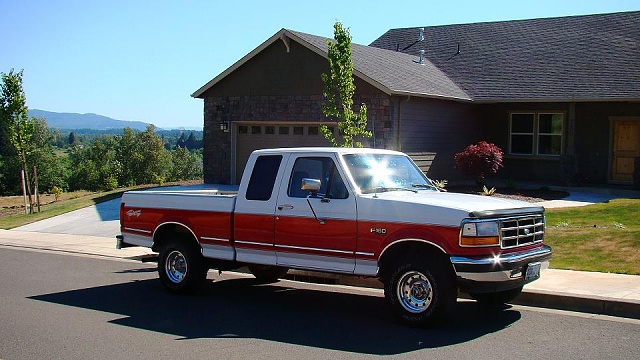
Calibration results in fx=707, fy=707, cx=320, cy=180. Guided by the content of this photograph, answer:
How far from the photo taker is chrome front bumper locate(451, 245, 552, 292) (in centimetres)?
738

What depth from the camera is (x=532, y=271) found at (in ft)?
25.8

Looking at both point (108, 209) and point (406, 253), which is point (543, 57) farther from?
point (406, 253)

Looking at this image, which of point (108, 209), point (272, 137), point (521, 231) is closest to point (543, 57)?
point (272, 137)

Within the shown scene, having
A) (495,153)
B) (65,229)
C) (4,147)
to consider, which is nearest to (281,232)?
(65,229)

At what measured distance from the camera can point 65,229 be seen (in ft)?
61.2

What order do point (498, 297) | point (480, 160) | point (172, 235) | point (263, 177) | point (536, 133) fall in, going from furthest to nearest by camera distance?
point (536, 133) → point (480, 160) → point (172, 235) → point (263, 177) → point (498, 297)

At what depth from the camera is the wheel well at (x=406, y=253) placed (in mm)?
7719

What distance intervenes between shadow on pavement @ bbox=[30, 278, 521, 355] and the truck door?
2.32 ft

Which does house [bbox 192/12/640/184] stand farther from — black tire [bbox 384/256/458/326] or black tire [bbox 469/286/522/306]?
black tire [bbox 384/256/458/326]

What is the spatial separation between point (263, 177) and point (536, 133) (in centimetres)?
1757

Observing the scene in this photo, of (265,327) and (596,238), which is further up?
(596,238)

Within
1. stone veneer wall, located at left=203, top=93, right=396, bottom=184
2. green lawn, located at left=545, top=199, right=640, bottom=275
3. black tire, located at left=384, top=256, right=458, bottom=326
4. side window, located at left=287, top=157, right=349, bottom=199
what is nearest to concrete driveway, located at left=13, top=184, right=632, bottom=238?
green lawn, located at left=545, top=199, right=640, bottom=275

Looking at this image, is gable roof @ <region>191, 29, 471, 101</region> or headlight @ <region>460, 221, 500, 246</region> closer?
headlight @ <region>460, 221, 500, 246</region>

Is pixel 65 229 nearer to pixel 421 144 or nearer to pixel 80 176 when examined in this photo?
pixel 421 144
